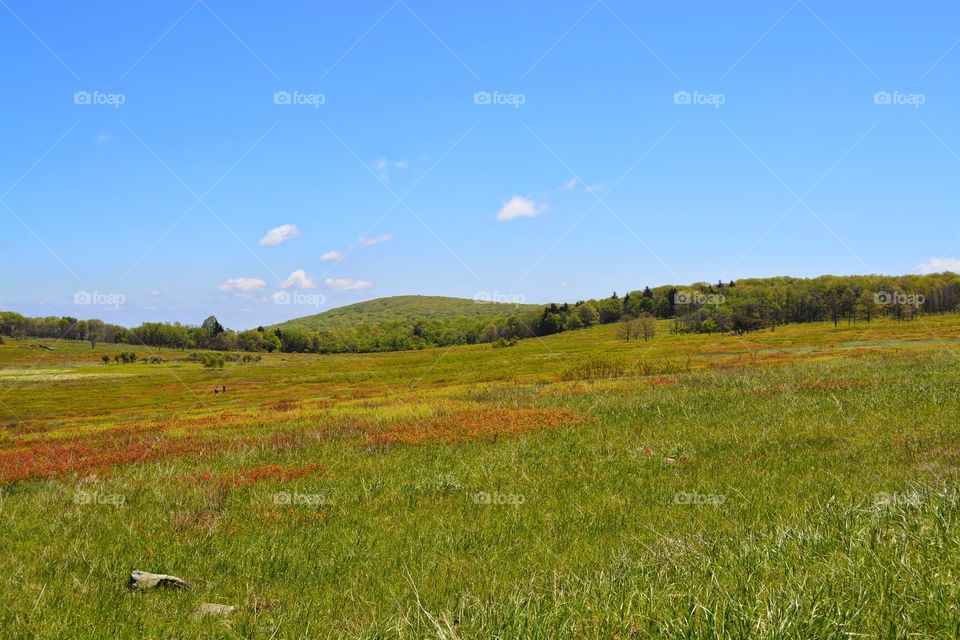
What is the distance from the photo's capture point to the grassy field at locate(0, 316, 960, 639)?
4.10 metres

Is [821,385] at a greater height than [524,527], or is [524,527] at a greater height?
[821,385]

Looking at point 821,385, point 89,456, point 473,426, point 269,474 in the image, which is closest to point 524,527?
point 269,474

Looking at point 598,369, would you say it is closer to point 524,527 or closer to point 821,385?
point 821,385

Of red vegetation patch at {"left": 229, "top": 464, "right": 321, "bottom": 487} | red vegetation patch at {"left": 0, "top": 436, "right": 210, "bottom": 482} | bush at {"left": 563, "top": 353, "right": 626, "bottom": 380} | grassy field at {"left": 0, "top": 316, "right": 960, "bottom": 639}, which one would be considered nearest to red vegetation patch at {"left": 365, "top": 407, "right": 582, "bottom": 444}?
grassy field at {"left": 0, "top": 316, "right": 960, "bottom": 639}

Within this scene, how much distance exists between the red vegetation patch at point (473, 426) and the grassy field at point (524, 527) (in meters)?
0.22

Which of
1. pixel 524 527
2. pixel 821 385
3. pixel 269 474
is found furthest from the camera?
pixel 821 385

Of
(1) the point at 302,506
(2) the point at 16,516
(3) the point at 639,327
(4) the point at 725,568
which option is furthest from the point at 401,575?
(3) the point at 639,327

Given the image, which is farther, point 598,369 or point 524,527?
point 598,369

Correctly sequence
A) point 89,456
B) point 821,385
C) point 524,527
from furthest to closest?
point 821,385
point 89,456
point 524,527

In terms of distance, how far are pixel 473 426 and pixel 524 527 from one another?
12299mm

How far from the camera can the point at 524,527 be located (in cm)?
890

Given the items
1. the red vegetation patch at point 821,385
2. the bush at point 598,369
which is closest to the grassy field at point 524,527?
the red vegetation patch at point 821,385

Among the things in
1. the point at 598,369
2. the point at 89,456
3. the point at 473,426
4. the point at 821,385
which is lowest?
the point at 89,456

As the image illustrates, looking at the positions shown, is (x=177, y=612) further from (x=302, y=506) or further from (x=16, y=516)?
(x=16, y=516)
